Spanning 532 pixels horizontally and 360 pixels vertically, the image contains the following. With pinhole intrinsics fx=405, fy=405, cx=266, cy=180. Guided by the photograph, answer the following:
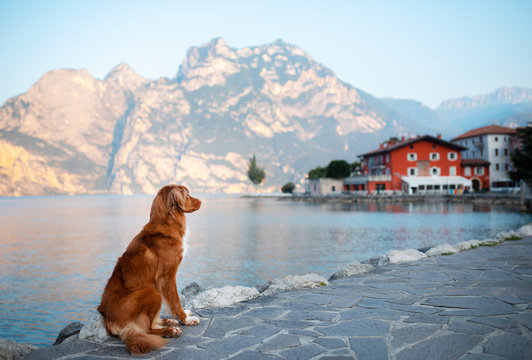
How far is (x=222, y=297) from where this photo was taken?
5.50 m

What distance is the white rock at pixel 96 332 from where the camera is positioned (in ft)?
13.0

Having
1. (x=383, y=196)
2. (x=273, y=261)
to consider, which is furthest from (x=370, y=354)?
(x=383, y=196)

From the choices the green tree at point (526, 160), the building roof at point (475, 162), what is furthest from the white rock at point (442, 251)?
the building roof at point (475, 162)

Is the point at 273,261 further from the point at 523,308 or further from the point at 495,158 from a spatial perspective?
the point at 495,158

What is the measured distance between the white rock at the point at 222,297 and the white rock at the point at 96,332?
60.7 inches

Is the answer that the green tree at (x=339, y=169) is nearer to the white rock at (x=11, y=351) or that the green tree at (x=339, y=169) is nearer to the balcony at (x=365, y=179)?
the balcony at (x=365, y=179)

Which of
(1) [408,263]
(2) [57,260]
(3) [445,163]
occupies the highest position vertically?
(3) [445,163]

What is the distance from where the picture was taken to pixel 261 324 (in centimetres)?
434

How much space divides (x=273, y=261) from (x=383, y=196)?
173ft

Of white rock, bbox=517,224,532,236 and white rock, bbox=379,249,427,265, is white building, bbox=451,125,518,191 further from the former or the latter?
white rock, bbox=379,249,427,265

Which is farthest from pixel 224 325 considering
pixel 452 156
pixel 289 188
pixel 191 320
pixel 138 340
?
pixel 289 188

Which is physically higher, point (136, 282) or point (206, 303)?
point (136, 282)

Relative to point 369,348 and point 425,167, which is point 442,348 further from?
point 425,167

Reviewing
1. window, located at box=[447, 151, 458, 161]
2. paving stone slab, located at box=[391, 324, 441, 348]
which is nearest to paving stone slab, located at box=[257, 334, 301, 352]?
paving stone slab, located at box=[391, 324, 441, 348]
